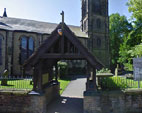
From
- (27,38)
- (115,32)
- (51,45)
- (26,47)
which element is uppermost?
(115,32)

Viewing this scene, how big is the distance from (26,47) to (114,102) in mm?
20547

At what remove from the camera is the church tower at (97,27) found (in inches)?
1129


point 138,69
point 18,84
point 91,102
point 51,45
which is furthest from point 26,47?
point 138,69

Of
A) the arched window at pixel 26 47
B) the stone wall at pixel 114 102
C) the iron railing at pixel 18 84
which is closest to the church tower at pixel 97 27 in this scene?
the arched window at pixel 26 47

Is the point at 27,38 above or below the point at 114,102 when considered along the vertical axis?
above

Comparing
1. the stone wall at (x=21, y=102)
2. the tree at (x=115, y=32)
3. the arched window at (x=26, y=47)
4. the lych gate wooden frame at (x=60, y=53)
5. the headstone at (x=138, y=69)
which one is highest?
the tree at (x=115, y=32)

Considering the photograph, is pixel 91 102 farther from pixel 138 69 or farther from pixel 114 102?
pixel 138 69

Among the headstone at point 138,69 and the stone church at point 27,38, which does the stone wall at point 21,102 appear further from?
the stone church at point 27,38

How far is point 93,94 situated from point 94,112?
864 mm

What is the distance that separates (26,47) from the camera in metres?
21.8

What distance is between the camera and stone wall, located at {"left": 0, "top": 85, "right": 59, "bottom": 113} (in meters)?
5.07

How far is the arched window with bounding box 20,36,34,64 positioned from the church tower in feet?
46.6

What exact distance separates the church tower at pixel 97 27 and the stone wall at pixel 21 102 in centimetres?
2388

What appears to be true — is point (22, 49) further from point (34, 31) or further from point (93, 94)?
point (93, 94)
